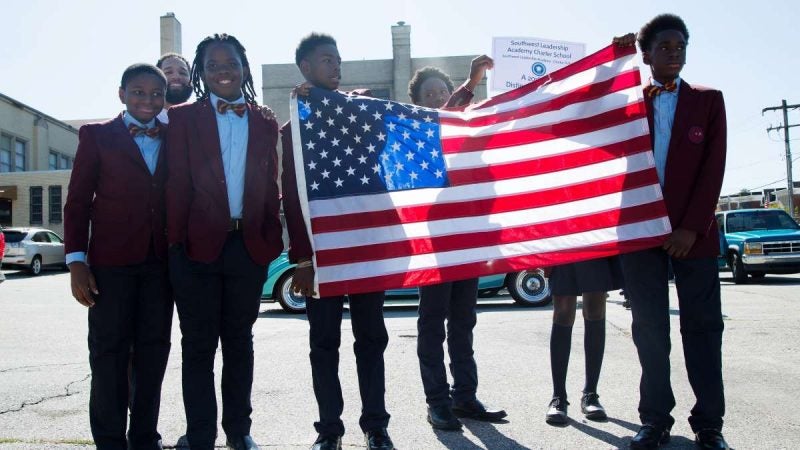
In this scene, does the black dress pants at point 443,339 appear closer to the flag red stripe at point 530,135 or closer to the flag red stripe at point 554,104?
the flag red stripe at point 530,135

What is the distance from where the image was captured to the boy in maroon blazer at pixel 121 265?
3.17 m

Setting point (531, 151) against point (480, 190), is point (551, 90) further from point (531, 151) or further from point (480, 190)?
point (480, 190)

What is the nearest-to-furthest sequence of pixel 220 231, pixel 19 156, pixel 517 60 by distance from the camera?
1. pixel 220 231
2. pixel 517 60
3. pixel 19 156

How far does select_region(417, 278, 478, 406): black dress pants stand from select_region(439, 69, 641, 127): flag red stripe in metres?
1.01

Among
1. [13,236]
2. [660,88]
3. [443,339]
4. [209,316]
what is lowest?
[443,339]

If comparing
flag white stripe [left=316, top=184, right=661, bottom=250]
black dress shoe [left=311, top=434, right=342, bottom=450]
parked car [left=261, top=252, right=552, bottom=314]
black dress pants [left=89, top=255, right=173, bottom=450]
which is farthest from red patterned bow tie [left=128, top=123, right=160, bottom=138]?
parked car [left=261, top=252, right=552, bottom=314]

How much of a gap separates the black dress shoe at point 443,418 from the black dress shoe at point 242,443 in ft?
3.42

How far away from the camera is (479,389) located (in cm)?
464

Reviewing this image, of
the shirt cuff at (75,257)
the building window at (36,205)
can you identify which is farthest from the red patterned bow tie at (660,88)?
the building window at (36,205)

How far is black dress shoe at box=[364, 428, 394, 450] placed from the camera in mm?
3279

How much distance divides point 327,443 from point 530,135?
213 centimetres

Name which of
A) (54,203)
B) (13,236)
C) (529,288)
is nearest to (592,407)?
(529,288)

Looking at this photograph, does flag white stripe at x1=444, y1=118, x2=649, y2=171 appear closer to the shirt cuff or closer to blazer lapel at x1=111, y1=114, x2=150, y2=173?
blazer lapel at x1=111, y1=114, x2=150, y2=173

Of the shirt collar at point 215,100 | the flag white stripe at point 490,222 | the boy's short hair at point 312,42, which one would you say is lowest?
the flag white stripe at point 490,222
